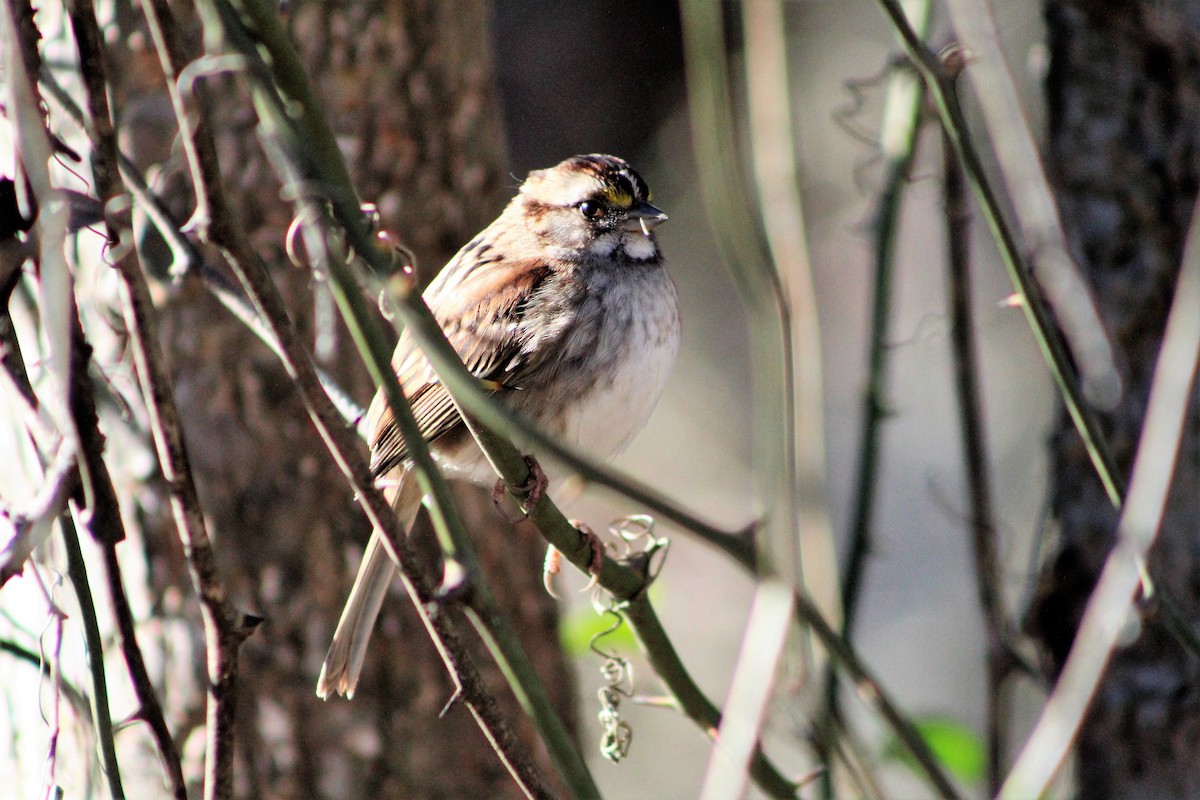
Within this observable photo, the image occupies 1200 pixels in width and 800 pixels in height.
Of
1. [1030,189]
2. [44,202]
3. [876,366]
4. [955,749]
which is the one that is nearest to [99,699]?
[44,202]

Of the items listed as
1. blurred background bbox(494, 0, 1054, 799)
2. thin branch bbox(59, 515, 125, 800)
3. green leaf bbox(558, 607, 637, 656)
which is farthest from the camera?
blurred background bbox(494, 0, 1054, 799)

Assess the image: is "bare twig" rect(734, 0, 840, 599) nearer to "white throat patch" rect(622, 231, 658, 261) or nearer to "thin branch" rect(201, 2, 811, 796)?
"white throat patch" rect(622, 231, 658, 261)

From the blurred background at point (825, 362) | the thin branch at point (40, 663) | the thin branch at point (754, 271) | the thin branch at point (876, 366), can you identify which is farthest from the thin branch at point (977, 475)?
the blurred background at point (825, 362)

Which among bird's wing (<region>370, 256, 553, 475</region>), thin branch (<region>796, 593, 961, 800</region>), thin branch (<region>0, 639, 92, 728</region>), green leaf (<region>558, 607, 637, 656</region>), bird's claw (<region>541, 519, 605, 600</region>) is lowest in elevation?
green leaf (<region>558, 607, 637, 656</region>)

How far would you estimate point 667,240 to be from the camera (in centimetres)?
777

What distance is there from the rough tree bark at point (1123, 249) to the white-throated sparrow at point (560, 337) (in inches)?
44.8

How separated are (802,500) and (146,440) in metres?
1.62

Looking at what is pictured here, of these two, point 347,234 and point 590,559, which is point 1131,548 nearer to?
point 590,559

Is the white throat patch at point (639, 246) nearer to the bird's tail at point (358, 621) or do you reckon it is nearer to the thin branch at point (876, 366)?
the thin branch at point (876, 366)

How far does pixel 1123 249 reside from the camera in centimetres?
337

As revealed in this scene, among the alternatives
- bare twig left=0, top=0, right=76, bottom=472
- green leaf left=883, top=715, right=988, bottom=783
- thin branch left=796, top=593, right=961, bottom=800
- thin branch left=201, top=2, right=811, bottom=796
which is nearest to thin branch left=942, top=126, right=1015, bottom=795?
green leaf left=883, top=715, right=988, bottom=783

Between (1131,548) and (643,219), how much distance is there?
1680mm

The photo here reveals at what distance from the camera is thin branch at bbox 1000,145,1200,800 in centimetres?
187

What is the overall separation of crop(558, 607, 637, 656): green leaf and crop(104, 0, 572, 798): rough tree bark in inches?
15.9
